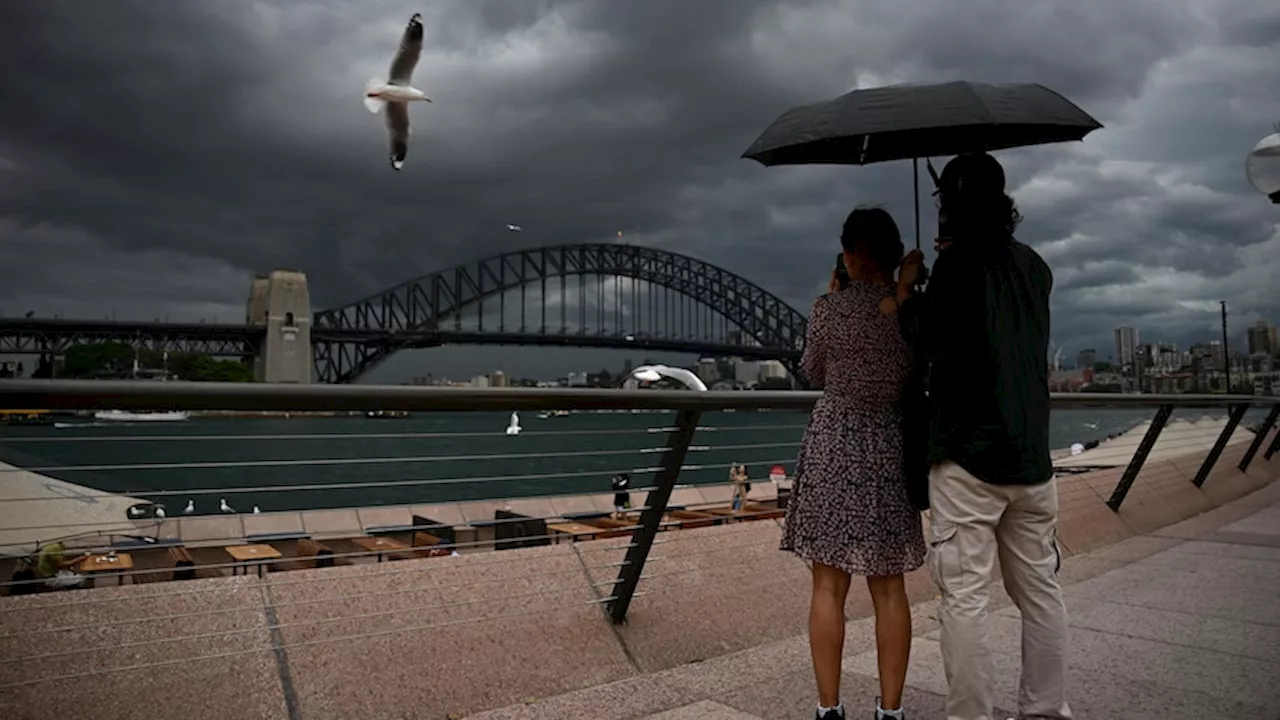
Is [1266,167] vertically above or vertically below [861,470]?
above

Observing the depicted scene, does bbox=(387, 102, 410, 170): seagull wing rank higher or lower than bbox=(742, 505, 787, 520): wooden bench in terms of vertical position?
higher

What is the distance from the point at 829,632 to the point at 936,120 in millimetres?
1289

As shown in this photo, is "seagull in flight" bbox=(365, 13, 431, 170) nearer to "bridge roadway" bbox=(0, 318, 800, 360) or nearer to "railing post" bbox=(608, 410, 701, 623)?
"railing post" bbox=(608, 410, 701, 623)

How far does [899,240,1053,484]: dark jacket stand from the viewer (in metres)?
2.06

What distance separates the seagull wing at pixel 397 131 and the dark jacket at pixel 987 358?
8552 mm

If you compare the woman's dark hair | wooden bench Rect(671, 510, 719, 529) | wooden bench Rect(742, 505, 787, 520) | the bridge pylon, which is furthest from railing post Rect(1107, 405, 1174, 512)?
the bridge pylon

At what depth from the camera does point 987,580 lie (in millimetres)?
2092

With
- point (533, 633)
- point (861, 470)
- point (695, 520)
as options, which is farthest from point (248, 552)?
point (861, 470)

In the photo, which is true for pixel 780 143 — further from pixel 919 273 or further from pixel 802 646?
pixel 802 646

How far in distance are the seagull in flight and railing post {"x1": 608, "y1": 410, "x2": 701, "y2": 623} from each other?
6.99m

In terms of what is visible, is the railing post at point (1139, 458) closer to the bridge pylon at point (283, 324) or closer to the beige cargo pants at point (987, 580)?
the beige cargo pants at point (987, 580)

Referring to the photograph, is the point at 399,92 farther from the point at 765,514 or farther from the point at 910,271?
the point at 910,271

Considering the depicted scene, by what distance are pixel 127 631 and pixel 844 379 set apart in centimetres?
189

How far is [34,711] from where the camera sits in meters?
1.99
